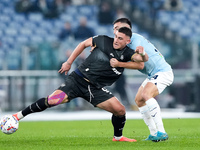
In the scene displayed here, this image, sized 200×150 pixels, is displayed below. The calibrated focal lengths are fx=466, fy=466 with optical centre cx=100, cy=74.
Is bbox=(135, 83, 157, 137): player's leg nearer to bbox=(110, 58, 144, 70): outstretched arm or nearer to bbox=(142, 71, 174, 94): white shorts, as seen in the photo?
bbox=(142, 71, 174, 94): white shorts

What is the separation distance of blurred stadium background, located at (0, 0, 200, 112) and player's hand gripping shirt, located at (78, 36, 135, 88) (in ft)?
28.4

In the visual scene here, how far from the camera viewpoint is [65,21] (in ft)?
68.3

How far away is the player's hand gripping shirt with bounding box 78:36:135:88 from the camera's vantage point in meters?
7.04

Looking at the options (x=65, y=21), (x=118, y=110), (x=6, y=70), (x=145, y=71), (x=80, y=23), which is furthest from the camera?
(x=65, y=21)

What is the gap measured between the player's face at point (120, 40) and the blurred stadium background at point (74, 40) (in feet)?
29.1

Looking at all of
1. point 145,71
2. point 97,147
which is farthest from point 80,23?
point 97,147

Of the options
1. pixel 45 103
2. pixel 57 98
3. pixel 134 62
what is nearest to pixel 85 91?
pixel 57 98

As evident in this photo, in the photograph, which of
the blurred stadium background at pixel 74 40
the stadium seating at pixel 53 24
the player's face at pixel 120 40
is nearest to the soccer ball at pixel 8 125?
the player's face at pixel 120 40

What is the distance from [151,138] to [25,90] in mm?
9298

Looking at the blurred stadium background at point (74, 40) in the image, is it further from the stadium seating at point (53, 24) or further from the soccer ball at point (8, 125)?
the soccer ball at point (8, 125)

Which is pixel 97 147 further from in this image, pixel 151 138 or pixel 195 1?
pixel 195 1

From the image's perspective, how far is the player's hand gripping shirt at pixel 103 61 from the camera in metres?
7.04

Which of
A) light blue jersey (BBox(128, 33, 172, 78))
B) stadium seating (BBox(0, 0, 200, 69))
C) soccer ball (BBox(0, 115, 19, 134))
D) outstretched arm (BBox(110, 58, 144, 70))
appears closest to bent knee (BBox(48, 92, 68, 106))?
soccer ball (BBox(0, 115, 19, 134))

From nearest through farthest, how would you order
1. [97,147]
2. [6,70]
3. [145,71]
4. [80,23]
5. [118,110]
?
1. [97,147]
2. [118,110]
3. [145,71]
4. [6,70]
5. [80,23]
